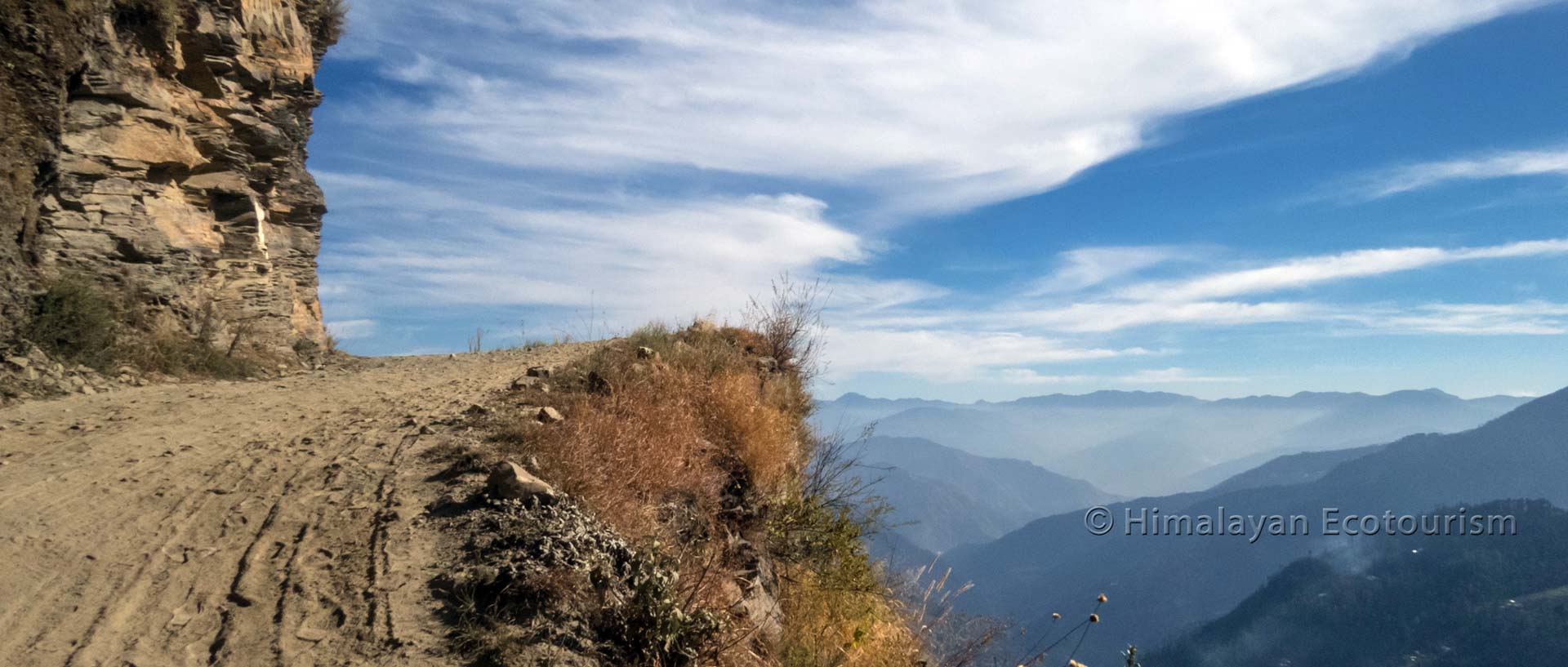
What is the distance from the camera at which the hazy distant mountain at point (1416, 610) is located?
400 feet

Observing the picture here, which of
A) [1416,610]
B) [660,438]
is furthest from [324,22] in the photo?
[1416,610]

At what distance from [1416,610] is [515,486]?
18432 cm

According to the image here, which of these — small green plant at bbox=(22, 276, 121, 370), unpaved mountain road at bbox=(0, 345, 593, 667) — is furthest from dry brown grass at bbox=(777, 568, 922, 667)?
small green plant at bbox=(22, 276, 121, 370)

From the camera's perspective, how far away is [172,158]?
1187cm

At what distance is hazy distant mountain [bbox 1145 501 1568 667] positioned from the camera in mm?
122000

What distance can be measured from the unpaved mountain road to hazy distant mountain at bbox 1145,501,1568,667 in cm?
14653

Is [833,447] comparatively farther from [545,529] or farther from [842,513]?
[545,529]

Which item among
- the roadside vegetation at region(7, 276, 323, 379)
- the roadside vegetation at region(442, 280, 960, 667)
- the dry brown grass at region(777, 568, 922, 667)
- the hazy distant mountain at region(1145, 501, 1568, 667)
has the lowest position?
the hazy distant mountain at region(1145, 501, 1568, 667)

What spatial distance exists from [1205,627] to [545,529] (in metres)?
196

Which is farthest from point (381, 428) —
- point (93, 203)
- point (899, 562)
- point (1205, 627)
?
point (1205, 627)

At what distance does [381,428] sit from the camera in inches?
274

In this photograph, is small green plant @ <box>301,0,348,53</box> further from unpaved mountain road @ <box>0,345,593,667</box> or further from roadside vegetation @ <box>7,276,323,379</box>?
unpaved mountain road @ <box>0,345,593,667</box>

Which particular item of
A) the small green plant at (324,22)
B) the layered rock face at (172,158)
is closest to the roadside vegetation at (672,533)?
the layered rock face at (172,158)

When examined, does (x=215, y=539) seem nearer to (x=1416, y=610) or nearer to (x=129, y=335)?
(x=129, y=335)
